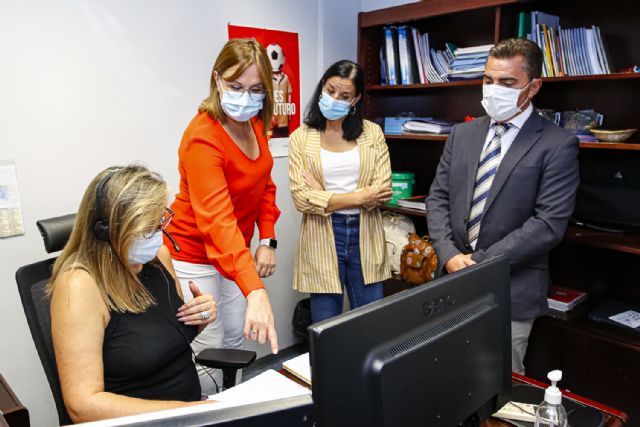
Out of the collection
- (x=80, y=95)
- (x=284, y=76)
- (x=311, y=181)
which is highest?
(x=284, y=76)

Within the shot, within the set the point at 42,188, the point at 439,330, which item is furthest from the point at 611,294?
the point at 42,188

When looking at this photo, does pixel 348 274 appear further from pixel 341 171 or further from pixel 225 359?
pixel 225 359

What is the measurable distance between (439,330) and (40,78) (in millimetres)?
1952

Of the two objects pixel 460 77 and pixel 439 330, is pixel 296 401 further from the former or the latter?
pixel 460 77

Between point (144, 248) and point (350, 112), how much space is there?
1.32 metres

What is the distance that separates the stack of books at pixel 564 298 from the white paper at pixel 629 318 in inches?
7.1

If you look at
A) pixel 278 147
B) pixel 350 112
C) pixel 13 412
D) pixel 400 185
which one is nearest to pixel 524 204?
pixel 350 112

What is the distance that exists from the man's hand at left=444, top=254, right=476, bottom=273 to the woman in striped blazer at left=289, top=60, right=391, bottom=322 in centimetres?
47

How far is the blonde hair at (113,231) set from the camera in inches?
49.6

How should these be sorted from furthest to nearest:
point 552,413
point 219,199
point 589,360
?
point 589,360, point 219,199, point 552,413

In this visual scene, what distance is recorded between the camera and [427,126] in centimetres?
280

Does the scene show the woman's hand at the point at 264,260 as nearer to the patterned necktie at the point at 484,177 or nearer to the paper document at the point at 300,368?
the paper document at the point at 300,368

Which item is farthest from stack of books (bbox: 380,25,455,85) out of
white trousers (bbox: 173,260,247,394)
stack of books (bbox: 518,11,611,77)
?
white trousers (bbox: 173,260,247,394)

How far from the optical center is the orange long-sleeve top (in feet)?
5.14
